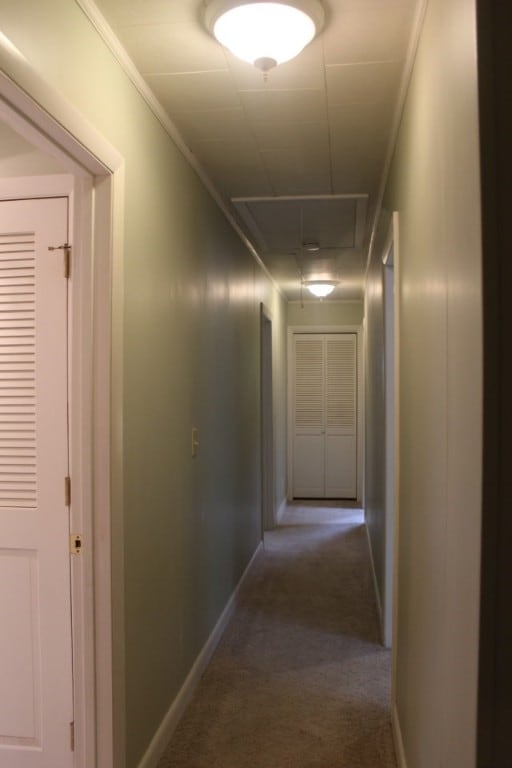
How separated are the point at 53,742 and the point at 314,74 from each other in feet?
7.79

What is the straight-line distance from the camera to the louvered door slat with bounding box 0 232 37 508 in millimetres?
2064

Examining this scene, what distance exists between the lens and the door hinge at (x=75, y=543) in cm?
190

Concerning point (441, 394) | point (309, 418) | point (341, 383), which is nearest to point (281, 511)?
point (309, 418)

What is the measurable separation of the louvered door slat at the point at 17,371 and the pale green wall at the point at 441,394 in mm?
1243

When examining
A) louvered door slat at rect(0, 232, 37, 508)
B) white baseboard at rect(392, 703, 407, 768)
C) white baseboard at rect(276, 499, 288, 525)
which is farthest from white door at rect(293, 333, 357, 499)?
louvered door slat at rect(0, 232, 37, 508)

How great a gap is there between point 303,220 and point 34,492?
8.32 feet

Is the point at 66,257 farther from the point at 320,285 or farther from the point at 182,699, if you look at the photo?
the point at 320,285

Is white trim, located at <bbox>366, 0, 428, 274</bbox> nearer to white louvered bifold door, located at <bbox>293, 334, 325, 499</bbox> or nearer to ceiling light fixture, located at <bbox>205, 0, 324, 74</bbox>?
ceiling light fixture, located at <bbox>205, 0, 324, 74</bbox>

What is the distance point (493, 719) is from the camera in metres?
0.96

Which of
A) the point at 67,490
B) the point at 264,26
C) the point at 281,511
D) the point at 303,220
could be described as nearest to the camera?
the point at 264,26

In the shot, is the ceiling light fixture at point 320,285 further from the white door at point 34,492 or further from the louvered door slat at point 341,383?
the white door at point 34,492

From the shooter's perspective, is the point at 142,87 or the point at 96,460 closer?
the point at 96,460

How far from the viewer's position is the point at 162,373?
7.87 ft

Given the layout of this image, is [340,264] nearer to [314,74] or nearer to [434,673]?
[314,74]
